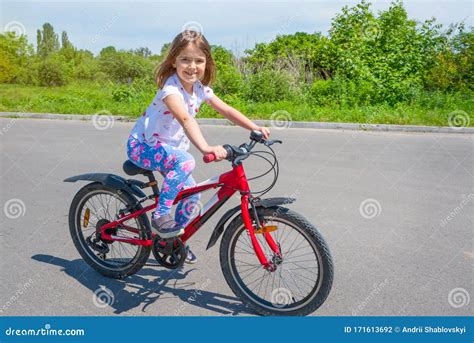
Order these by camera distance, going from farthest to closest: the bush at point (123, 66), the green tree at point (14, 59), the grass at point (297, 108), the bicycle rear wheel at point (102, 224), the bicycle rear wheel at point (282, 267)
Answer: the green tree at point (14, 59), the bush at point (123, 66), the grass at point (297, 108), the bicycle rear wheel at point (102, 224), the bicycle rear wheel at point (282, 267)

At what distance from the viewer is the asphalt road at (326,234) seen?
136 inches

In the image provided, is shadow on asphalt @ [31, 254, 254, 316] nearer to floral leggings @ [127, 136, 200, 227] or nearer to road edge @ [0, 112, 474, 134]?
floral leggings @ [127, 136, 200, 227]

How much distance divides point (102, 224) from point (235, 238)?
1213 mm

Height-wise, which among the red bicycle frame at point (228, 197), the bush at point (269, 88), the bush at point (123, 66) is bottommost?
the bush at point (123, 66)

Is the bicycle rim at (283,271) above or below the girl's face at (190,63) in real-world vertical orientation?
below

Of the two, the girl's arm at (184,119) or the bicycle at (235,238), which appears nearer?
the girl's arm at (184,119)

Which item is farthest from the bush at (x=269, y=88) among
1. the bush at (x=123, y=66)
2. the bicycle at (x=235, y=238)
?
the bicycle at (x=235, y=238)

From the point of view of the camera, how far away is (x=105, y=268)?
12.7ft

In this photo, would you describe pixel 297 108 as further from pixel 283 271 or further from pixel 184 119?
pixel 184 119

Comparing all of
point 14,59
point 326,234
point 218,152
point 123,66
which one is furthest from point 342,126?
point 14,59

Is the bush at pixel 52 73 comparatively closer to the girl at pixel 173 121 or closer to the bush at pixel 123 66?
the bush at pixel 123 66

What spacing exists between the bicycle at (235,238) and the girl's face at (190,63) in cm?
59
